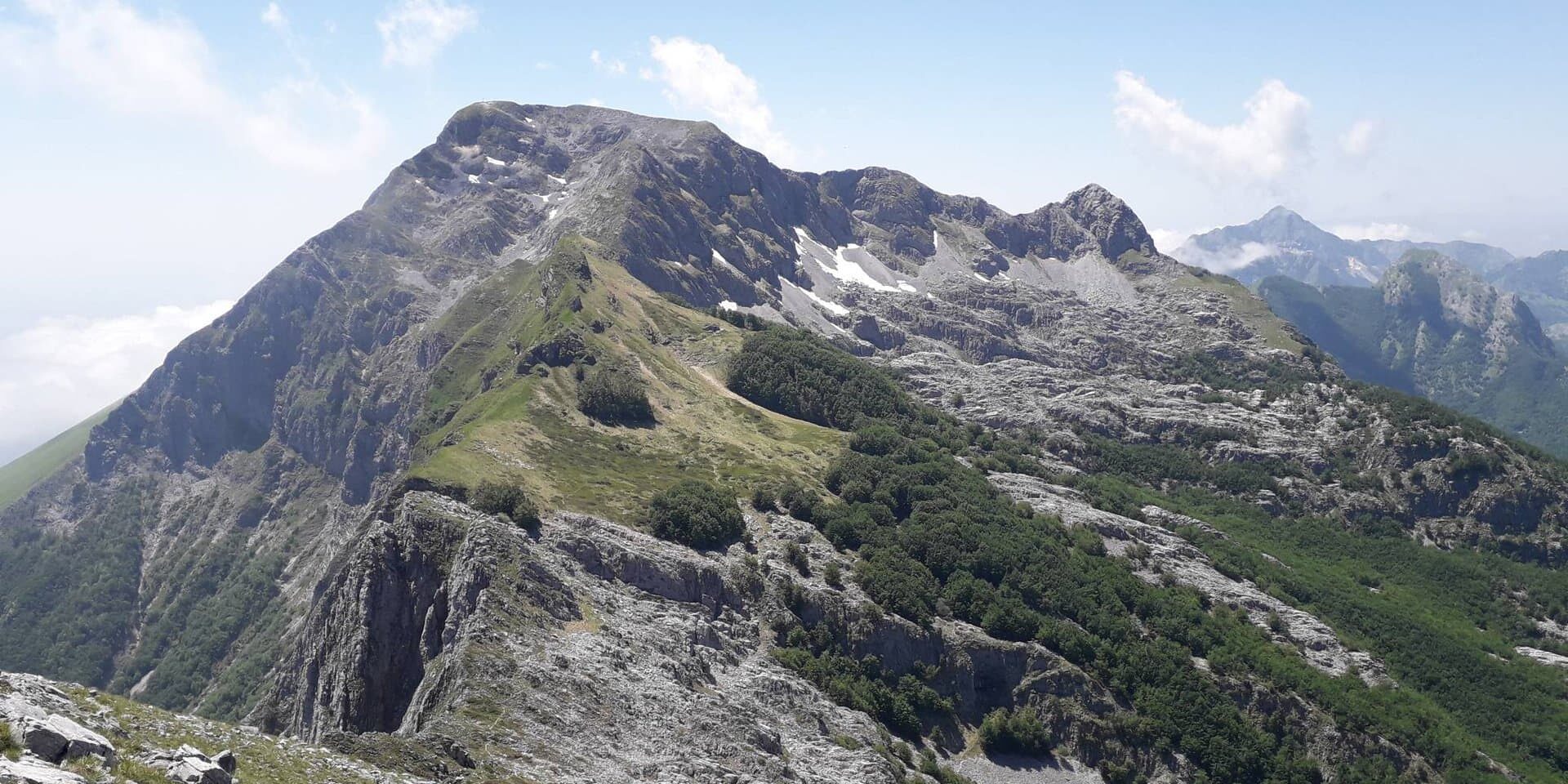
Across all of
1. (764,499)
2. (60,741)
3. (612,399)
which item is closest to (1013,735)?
(764,499)

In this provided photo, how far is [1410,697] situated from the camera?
529 feet

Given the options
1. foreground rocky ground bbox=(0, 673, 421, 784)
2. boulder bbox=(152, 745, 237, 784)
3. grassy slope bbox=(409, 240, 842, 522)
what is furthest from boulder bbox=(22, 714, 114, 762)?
grassy slope bbox=(409, 240, 842, 522)

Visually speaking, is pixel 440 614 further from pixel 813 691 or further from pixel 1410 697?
pixel 1410 697

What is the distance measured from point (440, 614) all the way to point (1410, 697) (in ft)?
549

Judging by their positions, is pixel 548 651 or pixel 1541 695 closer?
pixel 548 651

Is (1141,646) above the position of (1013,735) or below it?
above

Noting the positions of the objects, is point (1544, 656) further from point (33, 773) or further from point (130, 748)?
point (33, 773)

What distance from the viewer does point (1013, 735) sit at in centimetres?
11894

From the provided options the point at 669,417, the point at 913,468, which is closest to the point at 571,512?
the point at 669,417

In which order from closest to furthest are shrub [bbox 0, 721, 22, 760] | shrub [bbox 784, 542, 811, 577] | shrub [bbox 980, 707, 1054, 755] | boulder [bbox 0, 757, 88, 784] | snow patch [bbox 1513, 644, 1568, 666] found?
1. boulder [bbox 0, 757, 88, 784]
2. shrub [bbox 0, 721, 22, 760]
3. shrub [bbox 980, 707, 1054, 755]
4. shrub [bbox 784, 542, 811, 577]
5. snow patch [bbox 1513, 644, 1568, 666]

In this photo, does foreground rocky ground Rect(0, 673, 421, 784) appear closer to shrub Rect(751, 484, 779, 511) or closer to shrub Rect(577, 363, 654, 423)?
shrub Rect(751, 484, 779, 511)

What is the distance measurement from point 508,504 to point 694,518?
26906mm

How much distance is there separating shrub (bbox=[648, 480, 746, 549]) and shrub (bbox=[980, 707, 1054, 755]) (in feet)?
144

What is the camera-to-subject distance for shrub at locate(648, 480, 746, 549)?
126438 millimetres
